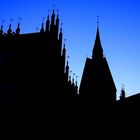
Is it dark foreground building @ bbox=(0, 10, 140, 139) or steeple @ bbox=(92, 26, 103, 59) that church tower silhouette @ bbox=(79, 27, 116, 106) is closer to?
steeple @ bbox=(92, 26, 103, 59)

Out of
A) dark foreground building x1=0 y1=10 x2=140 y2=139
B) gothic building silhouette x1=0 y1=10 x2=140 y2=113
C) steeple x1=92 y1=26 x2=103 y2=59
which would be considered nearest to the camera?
dark foreground building x1=0 y1=10 x2=140 y2=139

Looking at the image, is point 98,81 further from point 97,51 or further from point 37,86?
point 37,86

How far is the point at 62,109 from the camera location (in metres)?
29.5

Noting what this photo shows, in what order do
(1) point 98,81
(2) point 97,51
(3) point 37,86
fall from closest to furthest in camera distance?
(3) point 37,86, (1) point 98,81, (2) point 97,51

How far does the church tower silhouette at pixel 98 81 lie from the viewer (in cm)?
4794

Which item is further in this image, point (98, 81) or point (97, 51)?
point (97, 51)

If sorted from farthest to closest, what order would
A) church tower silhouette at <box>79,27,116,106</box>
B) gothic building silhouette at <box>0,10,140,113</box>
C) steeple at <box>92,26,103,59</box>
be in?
1. steeple at <box>92,26,103,59</box>
2. church tower silhouette at <box>79,27,116,106</box>
3. gothic building silhouette at <box>0,10,140,113</box>

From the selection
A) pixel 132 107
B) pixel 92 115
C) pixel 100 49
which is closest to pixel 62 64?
pixel 92 115

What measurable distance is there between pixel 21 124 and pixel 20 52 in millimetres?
8930

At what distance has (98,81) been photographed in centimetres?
4944

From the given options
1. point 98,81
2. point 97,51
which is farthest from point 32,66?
point 97,51

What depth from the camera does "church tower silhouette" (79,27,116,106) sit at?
4794cm

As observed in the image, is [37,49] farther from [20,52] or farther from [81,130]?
[81,130]

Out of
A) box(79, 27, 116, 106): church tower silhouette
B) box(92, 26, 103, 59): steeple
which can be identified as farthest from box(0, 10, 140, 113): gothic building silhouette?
box(92, 26, 103, 59): steeple
